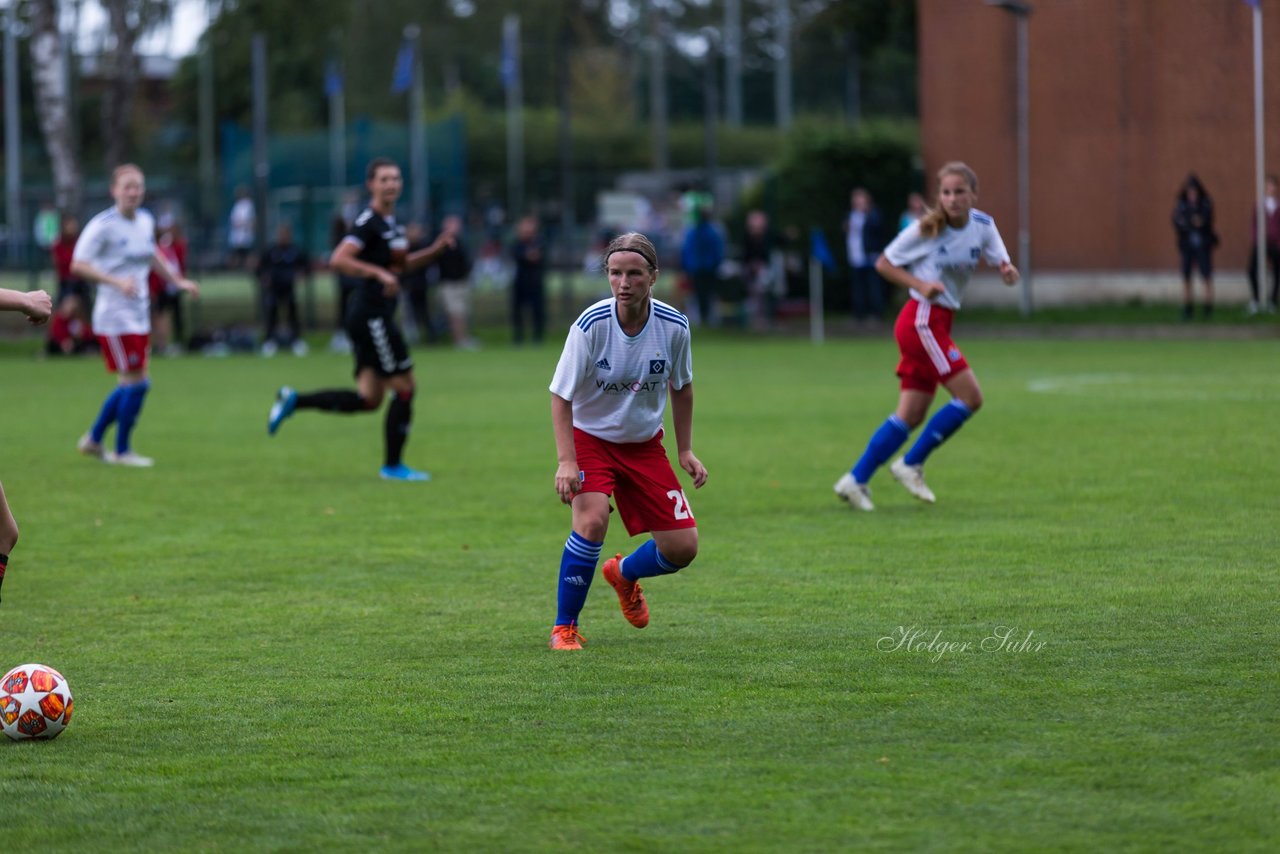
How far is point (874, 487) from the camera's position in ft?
39.1

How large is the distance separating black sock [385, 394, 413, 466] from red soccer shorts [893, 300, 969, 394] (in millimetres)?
3552

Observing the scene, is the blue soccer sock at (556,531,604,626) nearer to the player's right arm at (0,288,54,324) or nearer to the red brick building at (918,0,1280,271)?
the player's right arm at (0,288,54,324)

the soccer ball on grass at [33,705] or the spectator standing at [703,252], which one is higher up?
the spectator standing at [703,252]

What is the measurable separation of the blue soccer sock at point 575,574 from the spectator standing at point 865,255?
22.3 metres

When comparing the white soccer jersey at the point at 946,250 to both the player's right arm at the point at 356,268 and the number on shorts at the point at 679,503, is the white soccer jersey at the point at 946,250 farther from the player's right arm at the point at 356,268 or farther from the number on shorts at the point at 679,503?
the number on shorts at the point at 679,503

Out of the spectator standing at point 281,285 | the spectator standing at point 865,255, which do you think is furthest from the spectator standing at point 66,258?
the spectator standing at point 865,255

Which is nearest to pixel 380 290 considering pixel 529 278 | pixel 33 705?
pixel 33 705

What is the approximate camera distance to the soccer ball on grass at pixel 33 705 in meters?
5.60

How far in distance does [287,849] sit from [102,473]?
9603 mm

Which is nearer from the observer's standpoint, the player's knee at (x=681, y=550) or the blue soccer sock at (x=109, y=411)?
the player's knee at (x=681, y=550)

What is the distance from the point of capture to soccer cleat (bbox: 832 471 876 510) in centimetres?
→ 1072

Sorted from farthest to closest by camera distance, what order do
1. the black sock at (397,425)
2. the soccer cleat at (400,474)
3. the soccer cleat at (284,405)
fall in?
the soccer cleat at (284,405)
the soccer cleat at (400,474)
the black sock at (397,425)

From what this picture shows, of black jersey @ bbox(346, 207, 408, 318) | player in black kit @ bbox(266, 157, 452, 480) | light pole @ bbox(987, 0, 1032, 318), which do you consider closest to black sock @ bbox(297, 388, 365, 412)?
player in black kit @ bbox(266, 157, 452, 480)

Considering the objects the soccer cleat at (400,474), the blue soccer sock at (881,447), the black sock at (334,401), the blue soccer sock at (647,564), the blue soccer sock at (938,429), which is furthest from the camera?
the soccer cleat at (400,474)
